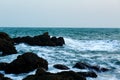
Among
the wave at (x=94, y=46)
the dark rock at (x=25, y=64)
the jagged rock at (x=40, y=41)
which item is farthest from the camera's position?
the jagged rock at (x=40, y=41)

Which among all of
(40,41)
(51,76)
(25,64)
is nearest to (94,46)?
(40,41)

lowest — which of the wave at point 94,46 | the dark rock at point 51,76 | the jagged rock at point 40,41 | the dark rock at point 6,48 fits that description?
the wave at point 94,46

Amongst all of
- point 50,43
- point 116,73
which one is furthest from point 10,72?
point 50,43

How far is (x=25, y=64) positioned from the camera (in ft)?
64.3

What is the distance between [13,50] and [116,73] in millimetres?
11397

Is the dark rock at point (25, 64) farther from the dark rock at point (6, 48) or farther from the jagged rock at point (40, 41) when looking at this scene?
the jagged rock at point (40, 41)

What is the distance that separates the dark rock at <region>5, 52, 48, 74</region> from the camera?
63.6 feet

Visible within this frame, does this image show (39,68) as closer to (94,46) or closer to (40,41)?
(40,41)

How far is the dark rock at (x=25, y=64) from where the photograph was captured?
19375 millimetres

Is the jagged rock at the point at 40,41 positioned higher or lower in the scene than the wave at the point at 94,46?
higher

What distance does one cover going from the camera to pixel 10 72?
19.2 m

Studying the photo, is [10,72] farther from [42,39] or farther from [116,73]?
[42,39]

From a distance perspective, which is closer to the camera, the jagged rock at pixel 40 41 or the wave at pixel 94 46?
the wave at pixel 94 46

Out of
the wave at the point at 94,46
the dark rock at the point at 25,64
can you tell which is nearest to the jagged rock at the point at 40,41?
the wave at the point at 94,46
